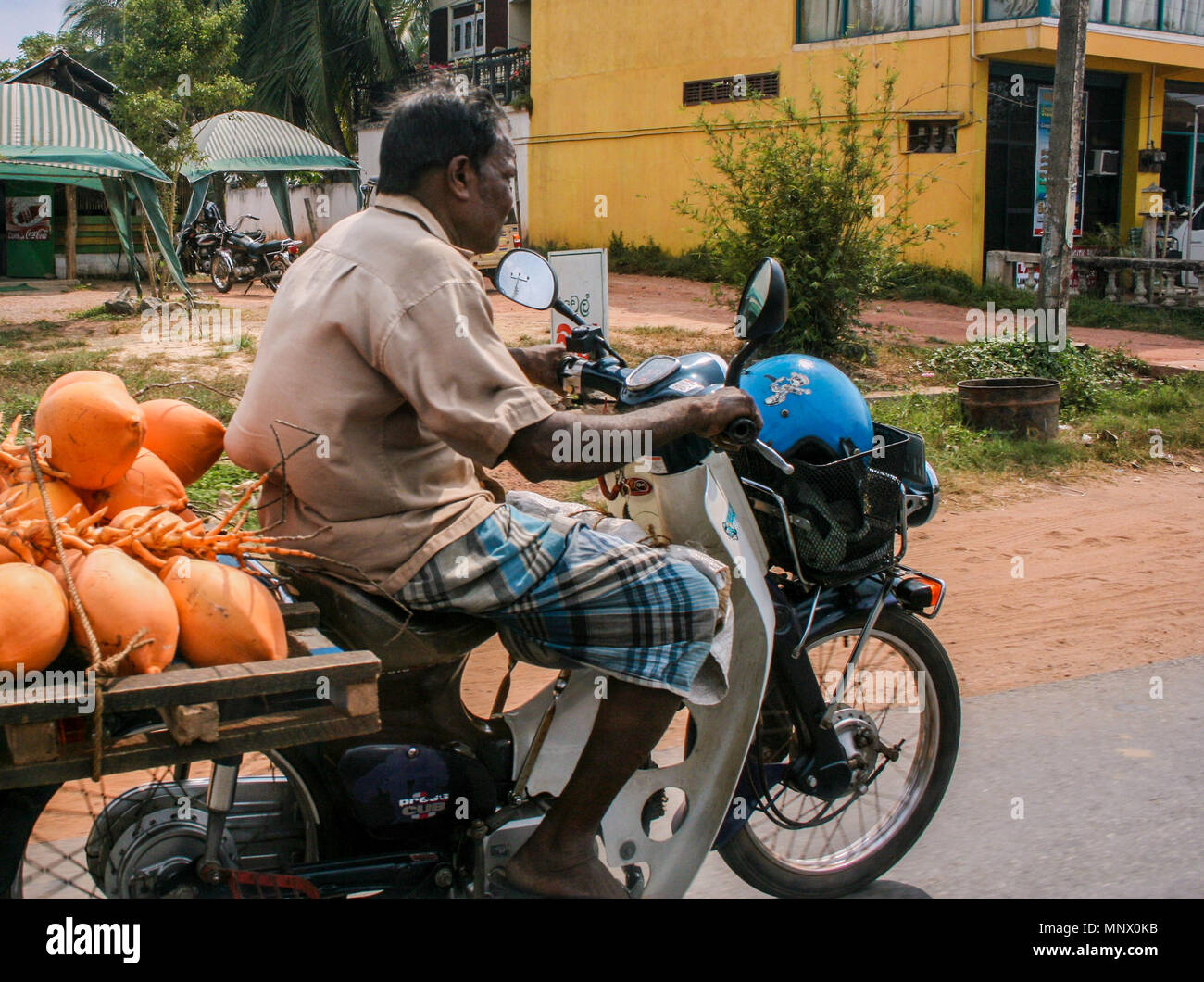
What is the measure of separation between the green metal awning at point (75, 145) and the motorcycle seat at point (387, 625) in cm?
1283

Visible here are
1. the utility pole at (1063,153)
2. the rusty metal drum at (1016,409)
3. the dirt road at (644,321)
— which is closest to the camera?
the rusty metal drum at (1016,409)

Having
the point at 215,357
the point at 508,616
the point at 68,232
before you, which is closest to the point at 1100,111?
the point at 215,357

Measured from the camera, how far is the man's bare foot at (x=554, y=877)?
7.72 ft

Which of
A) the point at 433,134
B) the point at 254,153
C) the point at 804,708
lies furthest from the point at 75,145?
the point at 804,708

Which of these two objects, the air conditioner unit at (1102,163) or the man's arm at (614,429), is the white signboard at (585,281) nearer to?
the man's arm at (614,429)

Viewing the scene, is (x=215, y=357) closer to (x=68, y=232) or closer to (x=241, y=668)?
(x=241, y=668)

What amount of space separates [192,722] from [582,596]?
30.7 inches

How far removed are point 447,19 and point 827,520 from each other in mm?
26922

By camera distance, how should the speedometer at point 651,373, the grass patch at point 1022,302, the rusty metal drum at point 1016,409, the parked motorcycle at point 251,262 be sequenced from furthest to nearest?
the parked motorcycle at point 251,262, the grass patch at point 1022,302, the rusty metal drum at point 1016,409, the speedometer at point 651,373

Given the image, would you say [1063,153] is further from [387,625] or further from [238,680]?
[238,680]

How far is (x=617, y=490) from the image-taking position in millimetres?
2695

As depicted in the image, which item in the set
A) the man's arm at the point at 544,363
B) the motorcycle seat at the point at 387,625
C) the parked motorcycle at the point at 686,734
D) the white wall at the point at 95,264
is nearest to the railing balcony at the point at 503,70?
the white wall at the point at 95,264

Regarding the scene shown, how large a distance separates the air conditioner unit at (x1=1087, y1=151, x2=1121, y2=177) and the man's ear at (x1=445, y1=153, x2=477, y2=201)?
2013 cm

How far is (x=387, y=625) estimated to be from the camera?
2207 millimetres
